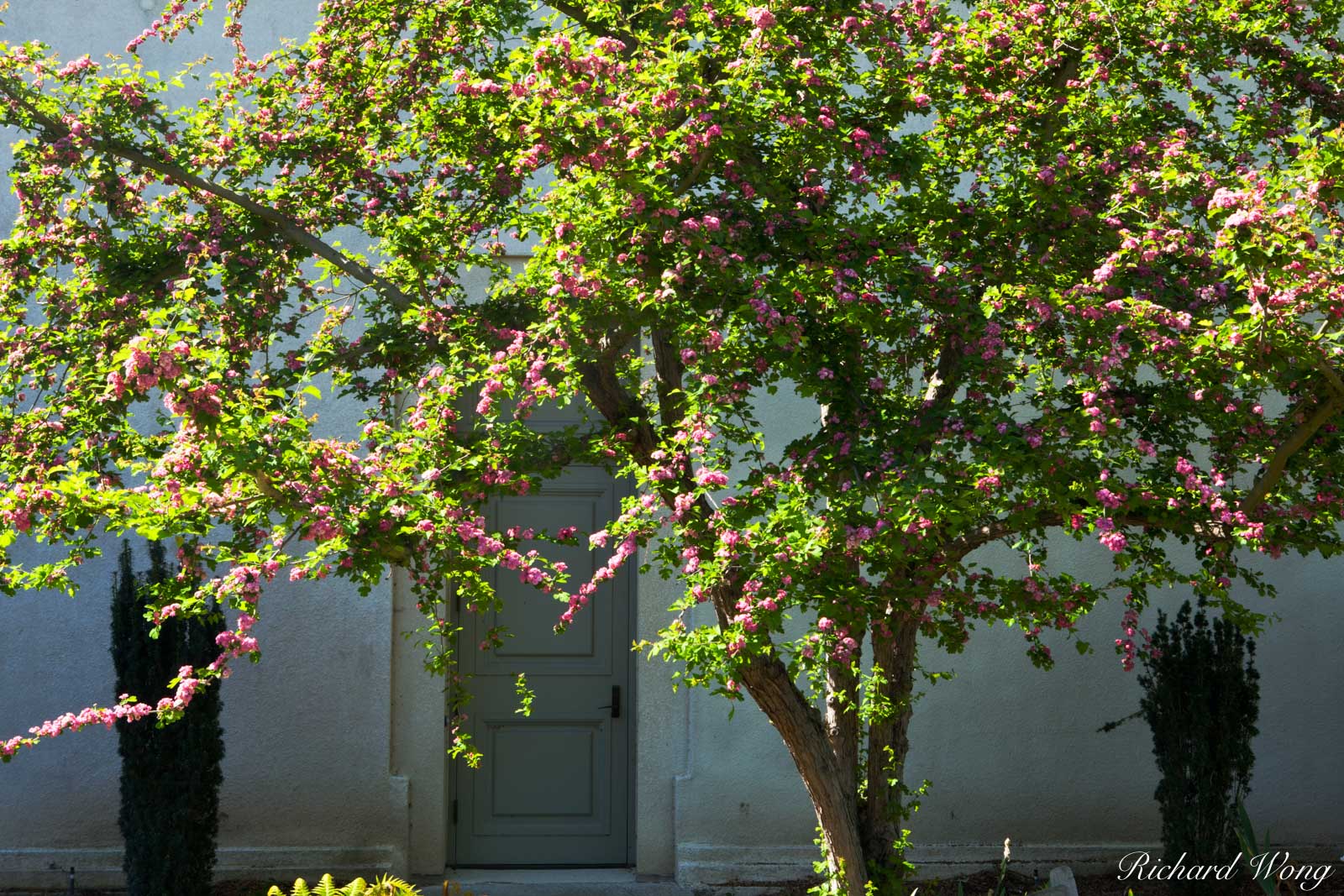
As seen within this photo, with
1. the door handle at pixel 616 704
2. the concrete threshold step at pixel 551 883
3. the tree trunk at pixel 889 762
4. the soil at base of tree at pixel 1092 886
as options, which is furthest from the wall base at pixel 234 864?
the tree trunk at pixel 889 762

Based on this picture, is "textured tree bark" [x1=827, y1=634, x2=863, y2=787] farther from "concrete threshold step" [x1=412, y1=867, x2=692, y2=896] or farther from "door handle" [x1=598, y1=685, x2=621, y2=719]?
"door handle" [x1=598, y1=685, x2=621, y2=719]

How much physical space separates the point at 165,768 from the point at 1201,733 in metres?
4.59

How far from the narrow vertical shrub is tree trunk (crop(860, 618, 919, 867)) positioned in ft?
5.28

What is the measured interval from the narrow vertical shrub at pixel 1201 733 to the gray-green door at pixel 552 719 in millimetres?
2670

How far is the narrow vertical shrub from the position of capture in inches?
245

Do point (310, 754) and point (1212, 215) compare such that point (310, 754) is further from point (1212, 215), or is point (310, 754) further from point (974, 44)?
point (1212, 215)

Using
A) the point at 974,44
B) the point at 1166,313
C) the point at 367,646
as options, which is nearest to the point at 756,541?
the point at 1166,313

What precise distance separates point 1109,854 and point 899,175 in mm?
4256

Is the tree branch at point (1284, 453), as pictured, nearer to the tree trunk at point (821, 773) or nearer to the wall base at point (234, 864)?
the tree trunk at point (821, 773)

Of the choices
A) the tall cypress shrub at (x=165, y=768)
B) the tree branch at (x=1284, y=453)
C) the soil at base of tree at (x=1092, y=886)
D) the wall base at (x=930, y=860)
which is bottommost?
the soil at base of tree at (x=1092, y=886)

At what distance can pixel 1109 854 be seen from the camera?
23.4ft

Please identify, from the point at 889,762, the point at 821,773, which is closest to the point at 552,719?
the point at 889,762

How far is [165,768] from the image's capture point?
611cm

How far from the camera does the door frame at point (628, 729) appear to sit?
7.12 metres
